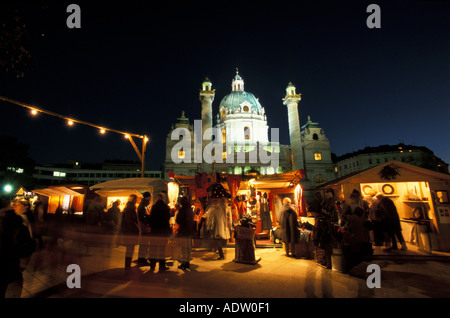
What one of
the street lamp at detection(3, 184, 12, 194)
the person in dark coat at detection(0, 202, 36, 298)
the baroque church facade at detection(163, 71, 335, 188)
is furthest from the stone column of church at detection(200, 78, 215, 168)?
the person in dark coat at detection(0, 202, 36, 298)

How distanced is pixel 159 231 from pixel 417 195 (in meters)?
12.0

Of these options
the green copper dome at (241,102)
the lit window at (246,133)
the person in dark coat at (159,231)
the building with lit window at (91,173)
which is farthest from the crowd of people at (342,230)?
the building with lit window at (91,173)

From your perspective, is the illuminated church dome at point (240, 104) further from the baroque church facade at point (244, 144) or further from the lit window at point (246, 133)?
the lit window at point (246, 133)

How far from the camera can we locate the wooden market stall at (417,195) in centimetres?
792

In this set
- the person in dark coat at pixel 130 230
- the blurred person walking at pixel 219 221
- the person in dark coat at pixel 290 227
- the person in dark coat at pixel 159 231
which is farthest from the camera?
the person in dark coat at pixel 290 227

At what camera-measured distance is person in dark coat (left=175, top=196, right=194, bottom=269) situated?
629 cm

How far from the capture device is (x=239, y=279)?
5391mm

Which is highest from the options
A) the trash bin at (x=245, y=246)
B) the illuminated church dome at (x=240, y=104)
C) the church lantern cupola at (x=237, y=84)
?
the church lantern cupola at (x=237, y=84)

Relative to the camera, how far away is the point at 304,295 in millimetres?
4426

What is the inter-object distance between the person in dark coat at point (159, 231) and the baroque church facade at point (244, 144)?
32.1 meters

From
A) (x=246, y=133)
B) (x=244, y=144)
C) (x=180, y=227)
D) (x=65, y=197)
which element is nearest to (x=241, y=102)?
(x=246, y=133)
